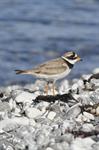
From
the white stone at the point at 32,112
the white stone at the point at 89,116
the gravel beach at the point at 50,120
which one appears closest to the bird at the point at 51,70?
the gravel beach at the point at 50,120

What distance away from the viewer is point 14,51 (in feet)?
60.5

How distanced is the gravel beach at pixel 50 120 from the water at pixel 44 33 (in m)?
6.43

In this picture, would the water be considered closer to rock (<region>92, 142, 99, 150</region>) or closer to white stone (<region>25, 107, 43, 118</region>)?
white stone (<region>25, 107, 43, 118</region>)

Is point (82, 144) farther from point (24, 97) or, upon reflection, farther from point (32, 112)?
point (24, 97)

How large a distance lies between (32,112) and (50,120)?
0.36 metres

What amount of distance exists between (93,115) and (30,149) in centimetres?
141

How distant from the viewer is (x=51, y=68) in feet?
32.9

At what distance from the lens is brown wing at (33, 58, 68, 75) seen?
999 centimetres

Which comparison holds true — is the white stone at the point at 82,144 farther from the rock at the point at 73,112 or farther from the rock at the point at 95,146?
the rock at the point at 73,112

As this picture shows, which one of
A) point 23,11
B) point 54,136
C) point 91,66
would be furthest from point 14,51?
point 54,136

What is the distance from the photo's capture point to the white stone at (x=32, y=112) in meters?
8.85

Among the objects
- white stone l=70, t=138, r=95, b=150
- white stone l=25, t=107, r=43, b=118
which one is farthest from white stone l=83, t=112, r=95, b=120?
white stone l=70, t=138, r=95, b=150

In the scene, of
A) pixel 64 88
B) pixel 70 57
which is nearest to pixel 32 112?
pixel 70 57

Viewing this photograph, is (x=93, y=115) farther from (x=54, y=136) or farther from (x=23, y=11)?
(x=23, y=11)
